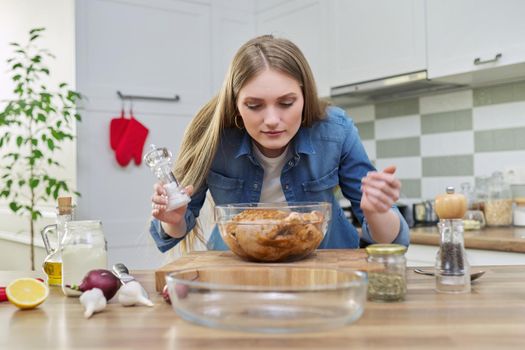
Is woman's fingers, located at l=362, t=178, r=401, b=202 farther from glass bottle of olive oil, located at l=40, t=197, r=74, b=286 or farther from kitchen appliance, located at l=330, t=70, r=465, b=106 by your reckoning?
kitchen appliance, located at l=330, t=70, r=465, b=106

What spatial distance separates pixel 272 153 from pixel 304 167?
98mm

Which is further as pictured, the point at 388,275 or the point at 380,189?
the point at 380,189

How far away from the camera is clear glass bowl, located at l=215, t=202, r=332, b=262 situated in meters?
1.06

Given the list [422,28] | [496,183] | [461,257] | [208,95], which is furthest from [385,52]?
[461,257]

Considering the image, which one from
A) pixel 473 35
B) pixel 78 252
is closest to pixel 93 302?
pixel 78 252

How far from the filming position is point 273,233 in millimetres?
1054

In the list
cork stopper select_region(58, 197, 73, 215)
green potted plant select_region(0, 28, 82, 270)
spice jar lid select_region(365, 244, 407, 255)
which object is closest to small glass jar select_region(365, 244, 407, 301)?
spice jar lid select_region(365, 244, 407, 255)

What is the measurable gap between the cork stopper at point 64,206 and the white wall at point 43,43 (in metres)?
1.89

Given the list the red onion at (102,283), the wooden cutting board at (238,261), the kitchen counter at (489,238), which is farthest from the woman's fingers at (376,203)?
the kitchen counter at (489,238)

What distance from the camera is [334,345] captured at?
688 mm

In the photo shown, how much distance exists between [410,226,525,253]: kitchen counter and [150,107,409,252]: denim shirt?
84 centimetres

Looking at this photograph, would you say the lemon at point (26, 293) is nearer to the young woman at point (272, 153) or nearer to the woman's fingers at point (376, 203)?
the young woman at point (272, 153)

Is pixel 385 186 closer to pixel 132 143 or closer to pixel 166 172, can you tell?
pixel 166 172

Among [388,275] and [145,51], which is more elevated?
[145,51]
